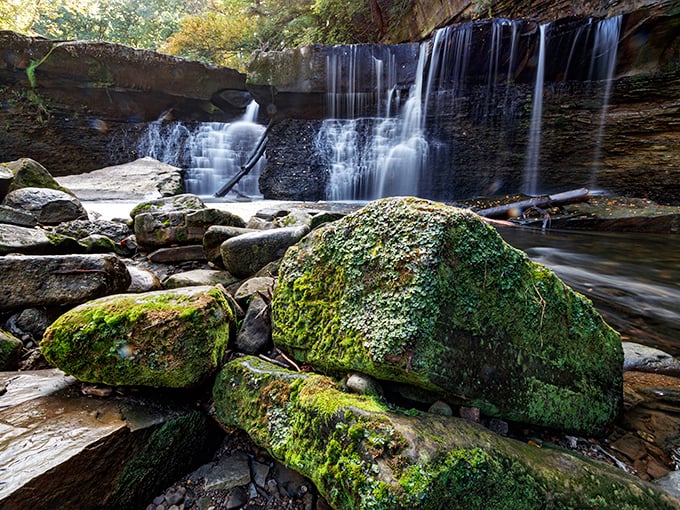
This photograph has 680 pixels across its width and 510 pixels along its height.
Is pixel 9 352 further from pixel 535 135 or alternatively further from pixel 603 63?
pixel 603 63

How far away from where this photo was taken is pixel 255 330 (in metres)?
2.21

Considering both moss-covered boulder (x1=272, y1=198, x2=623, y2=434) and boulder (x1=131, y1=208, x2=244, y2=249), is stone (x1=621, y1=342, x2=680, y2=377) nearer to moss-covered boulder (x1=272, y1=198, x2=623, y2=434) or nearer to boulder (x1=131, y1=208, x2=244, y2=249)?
moss-covered boulder (x1=272, y1=198, x2=623, y2=434)

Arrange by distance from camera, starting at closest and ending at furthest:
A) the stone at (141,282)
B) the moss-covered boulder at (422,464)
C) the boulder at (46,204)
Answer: the moss-covered boulder at (422,464)
the stone at (141,282)
the boulder at (46,204)

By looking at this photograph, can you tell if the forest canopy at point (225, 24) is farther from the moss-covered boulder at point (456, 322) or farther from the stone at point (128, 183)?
the moss-covered boulder at point (456, 322)

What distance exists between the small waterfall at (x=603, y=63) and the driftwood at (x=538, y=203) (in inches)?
82.7

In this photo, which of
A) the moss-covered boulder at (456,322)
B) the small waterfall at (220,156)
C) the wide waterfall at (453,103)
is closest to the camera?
the moss-covered boulder at (456,322)

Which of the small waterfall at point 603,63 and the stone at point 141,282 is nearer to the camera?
the stone at point 141,282

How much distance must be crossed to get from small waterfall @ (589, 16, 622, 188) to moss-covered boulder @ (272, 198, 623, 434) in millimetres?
11425

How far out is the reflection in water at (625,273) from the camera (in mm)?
3270

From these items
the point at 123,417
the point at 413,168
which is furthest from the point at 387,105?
the point at 123,417

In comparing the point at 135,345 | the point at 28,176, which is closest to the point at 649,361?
the point at 135,345

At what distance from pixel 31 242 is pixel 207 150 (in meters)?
11.6

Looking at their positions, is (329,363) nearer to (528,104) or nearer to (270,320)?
(270,320)

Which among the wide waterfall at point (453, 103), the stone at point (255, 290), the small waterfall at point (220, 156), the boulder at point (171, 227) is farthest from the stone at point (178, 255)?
the small waterfall at point (220, 156)
